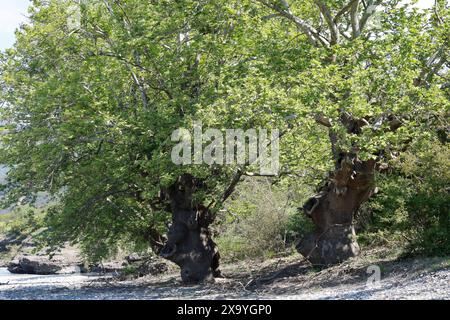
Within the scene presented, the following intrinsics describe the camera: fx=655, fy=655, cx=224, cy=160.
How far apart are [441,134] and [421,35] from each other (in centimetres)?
301

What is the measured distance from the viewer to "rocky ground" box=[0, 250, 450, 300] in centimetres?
1350

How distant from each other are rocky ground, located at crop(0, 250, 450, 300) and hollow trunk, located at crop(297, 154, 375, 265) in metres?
0.54

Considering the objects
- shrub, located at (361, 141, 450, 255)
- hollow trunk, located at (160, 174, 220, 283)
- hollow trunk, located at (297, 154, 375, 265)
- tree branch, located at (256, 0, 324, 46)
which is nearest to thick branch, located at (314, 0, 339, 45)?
tree branch, located at (256, 0, 324, 46)

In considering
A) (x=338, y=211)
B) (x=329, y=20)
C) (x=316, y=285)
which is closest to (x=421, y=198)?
(x=338, y=211)

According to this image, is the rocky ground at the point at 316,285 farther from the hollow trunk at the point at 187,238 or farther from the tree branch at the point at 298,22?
the tree branch at the point at 298,22

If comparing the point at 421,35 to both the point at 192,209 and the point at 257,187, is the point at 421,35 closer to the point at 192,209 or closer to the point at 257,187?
the point at 192,209

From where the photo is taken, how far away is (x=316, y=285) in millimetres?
16938

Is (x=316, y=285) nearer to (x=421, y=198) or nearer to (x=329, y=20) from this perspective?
(x=421, y=198)

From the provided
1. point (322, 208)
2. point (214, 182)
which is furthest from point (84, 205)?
point (322, 208)

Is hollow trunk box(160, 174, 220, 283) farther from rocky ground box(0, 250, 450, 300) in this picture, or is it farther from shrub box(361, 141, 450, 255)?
shrub box(361, 141, 450, 255)

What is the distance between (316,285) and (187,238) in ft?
16.9

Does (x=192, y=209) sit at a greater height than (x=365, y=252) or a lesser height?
greater

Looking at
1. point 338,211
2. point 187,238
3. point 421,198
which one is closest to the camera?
point 421,198

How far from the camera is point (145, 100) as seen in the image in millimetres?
19969
